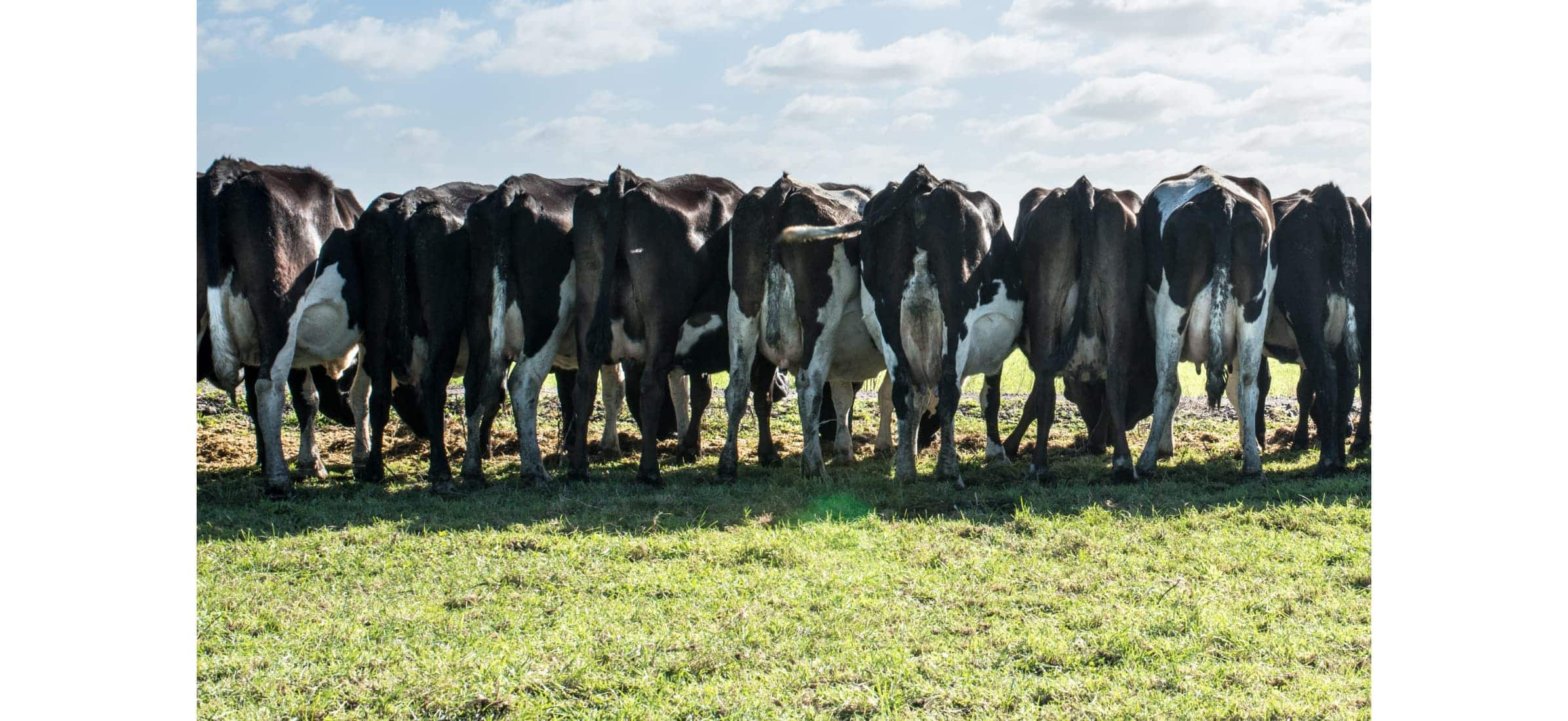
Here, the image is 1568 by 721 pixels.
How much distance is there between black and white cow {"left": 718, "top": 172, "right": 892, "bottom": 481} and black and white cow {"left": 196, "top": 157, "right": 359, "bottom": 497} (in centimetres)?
365

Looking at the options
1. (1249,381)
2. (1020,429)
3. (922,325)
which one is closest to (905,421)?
(922,325)

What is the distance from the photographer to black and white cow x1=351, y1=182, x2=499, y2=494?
433 inches

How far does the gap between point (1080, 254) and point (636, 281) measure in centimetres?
387

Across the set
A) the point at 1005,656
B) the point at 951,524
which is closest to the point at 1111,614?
the point at 1005,656

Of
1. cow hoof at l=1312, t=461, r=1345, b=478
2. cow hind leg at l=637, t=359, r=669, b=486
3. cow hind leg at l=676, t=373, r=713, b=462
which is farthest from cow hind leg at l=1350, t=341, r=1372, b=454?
cow hind leg at l=637, t=359, r=669, b=486

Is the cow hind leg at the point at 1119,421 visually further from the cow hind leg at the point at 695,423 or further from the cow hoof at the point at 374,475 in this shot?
the cow hoof at the point at 374,475

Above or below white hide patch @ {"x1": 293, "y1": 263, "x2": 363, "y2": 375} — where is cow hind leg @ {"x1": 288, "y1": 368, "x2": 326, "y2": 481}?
below

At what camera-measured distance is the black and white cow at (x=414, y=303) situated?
11.0 metres

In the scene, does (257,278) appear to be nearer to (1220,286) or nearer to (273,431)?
(273,431)

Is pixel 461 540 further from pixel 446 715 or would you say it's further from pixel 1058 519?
pixel 1058 519

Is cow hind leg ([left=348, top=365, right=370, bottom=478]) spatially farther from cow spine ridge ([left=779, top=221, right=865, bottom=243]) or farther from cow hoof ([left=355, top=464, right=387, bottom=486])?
cow spine ridge ([left=779, top=221, right=865, bottom=243])

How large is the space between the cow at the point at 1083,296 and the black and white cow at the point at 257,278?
6219 mm

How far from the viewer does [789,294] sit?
11336 mm

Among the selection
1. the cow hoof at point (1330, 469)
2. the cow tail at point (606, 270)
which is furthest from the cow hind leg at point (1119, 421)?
the cow tail at point (606, 270)
